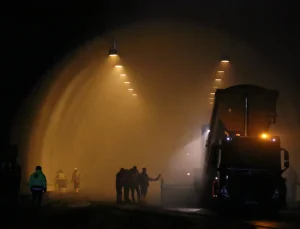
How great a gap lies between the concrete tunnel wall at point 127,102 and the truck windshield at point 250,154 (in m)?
17.4

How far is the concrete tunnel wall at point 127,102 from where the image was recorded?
1663 inches

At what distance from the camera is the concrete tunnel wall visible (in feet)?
139

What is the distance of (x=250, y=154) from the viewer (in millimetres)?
24062

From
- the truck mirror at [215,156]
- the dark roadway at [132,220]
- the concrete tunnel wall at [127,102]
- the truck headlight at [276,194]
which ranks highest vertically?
the concrete tunnel wall at [127,102]

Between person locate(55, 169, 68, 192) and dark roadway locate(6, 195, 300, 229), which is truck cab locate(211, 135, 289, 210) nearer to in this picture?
dark roadway locate(6, 195, 300, 229)

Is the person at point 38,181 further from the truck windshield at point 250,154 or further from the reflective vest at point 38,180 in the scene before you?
the truck windshield at point 250,154

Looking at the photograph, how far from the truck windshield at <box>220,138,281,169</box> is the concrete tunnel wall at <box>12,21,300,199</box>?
1740cm

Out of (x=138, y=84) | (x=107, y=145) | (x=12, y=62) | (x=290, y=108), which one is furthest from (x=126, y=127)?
(x=12, y=62)

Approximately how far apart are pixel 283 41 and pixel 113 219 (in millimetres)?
20940

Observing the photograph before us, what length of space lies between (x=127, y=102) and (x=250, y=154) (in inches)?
1400

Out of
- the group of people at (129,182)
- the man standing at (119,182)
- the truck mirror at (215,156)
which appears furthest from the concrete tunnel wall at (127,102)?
the truck mirror at (215,156)

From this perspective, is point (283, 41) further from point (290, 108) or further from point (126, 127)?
point (126, 127)

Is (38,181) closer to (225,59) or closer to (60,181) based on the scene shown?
(225,59)

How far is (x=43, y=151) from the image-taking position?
4825 cm
